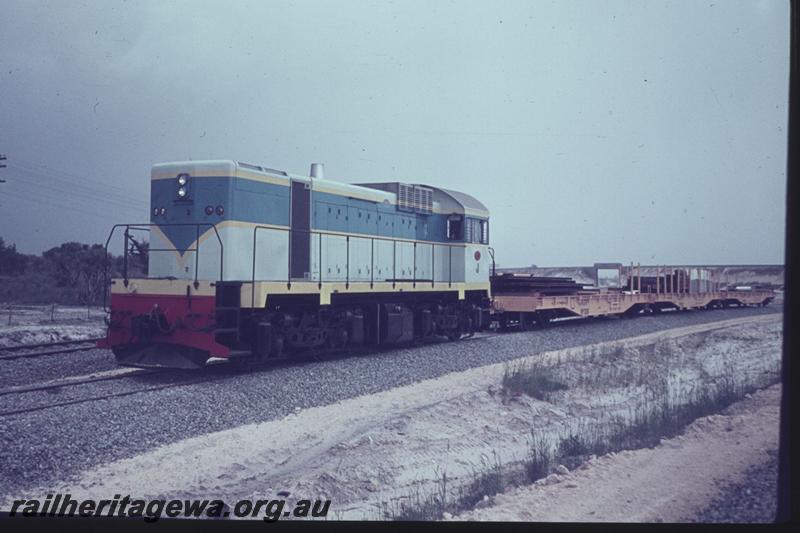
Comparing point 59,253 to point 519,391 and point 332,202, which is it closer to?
point 332,202

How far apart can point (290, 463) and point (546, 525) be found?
2.35m

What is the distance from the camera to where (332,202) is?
34.6ft

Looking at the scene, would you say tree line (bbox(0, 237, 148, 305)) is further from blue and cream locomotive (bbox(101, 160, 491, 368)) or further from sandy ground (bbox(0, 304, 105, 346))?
blue and cream locomotive (bbox(101, 160, 491, 368))

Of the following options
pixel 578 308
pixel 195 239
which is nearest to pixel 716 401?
pixel 195 239

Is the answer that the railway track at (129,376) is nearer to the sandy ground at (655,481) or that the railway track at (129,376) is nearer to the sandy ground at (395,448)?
the sandy ground at (395,448)

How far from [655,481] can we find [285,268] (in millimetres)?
6055

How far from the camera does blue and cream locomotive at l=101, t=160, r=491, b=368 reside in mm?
8289

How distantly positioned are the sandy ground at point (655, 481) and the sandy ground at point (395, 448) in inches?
1.0

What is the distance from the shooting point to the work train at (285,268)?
27.3ft

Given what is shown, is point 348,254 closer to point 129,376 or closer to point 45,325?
point 129,376

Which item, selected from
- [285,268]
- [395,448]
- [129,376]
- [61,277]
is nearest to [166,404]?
[129,376]

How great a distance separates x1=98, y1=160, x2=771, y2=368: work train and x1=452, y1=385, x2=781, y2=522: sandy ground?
4690 mm

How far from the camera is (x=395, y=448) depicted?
5.87 m

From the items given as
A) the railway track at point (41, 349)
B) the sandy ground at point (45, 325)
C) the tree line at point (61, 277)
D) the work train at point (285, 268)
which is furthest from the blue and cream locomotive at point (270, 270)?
the tree line at point (61, 277)
